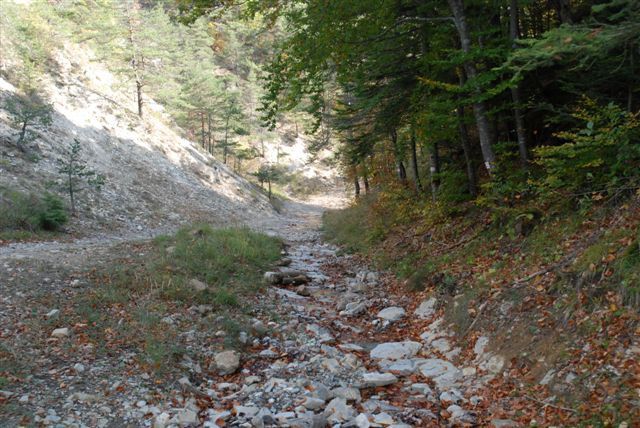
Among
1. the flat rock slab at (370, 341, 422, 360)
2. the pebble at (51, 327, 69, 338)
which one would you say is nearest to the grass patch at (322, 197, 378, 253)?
A: the flat rock slab at (370, 341, 422, 360)

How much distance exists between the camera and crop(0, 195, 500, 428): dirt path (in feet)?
15.6

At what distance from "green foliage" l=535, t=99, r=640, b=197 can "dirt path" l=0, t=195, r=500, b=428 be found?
300cm

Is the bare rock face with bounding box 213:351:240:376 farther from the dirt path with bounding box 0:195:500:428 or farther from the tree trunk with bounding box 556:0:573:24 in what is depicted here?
the tree trunk with bounding box 556:0:573:24

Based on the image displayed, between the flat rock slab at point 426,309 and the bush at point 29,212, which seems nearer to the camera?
the flat rock slab at point 426,309

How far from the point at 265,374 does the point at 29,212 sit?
11.1 m

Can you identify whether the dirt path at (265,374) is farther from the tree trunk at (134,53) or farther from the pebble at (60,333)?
the tree trunk at (134,53)

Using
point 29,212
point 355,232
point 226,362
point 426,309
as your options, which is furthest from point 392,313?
point 29,212

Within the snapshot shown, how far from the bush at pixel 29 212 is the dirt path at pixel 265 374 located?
4694mm

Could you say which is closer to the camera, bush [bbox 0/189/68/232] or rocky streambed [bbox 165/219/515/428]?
rocky streambed [bbox 165/219/515/428]

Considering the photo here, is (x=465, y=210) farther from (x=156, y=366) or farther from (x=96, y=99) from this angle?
(x=96, y=99)

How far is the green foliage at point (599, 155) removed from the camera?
575cm

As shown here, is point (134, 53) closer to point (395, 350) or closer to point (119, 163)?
point (119, 163)

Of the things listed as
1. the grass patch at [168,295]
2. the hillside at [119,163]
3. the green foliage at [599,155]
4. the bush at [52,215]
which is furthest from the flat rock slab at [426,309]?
the hillside at [119,163]

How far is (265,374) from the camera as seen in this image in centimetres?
595
